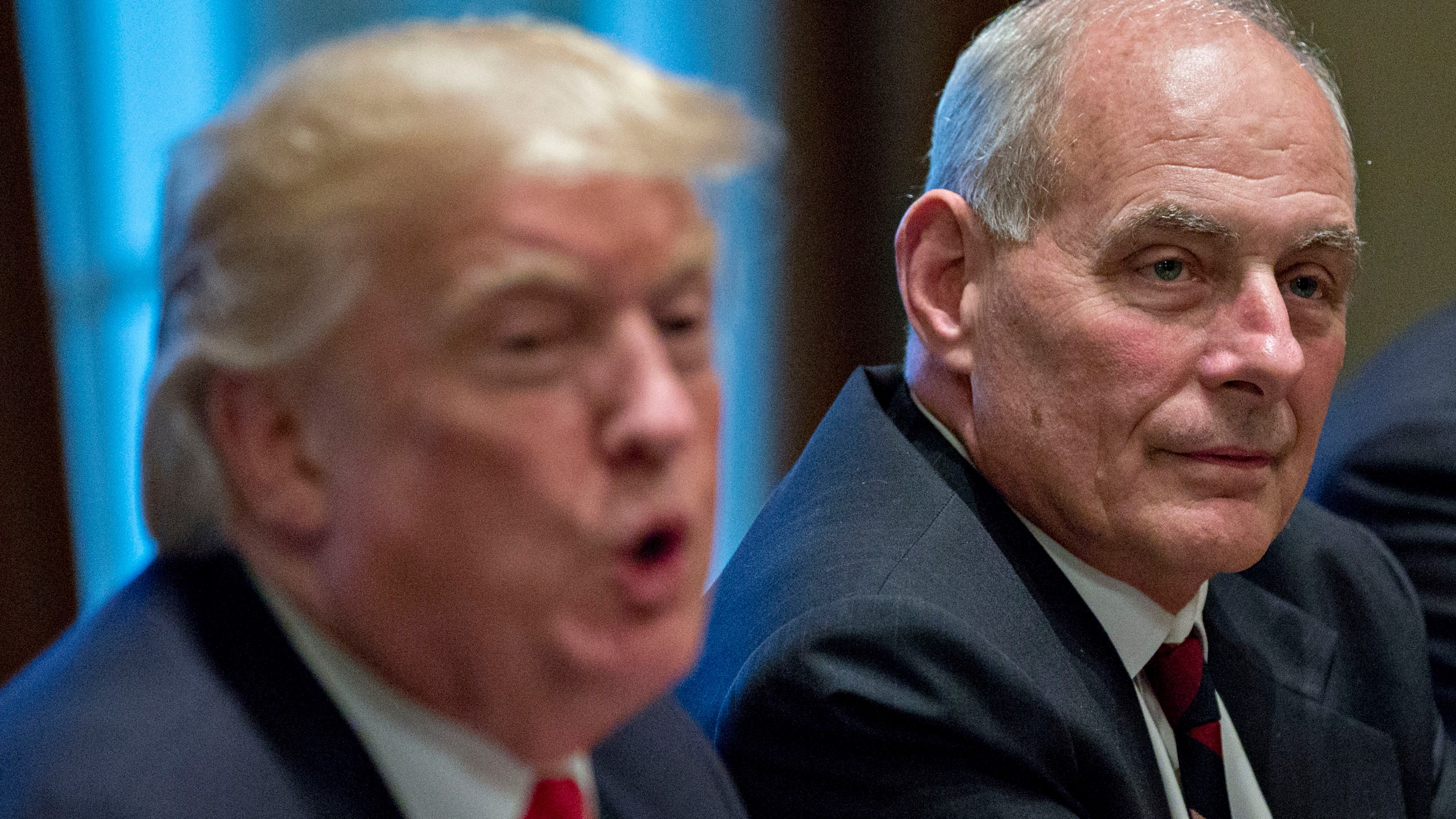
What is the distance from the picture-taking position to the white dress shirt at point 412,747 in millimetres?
835

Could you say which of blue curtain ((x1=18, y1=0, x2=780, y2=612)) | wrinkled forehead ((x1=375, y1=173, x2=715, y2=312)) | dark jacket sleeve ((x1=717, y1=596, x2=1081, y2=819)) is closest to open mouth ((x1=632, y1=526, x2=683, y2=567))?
wrinkled forehead ((x1=375, y1=173, x2=715, y2=312))

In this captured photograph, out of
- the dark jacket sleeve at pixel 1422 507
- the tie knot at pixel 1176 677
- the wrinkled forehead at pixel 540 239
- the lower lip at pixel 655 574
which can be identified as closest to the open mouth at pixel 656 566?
the lower lip at pixel 655 574

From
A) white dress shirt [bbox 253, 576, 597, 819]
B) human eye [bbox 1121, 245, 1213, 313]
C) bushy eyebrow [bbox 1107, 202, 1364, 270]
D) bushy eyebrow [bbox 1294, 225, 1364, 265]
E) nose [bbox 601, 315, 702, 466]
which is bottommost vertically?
white dress shirt [bbox 253, 576, 597, 819]

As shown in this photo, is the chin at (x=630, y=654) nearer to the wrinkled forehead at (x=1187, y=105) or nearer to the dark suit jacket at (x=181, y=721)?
the dark suit jacket at (x=181, y=721)

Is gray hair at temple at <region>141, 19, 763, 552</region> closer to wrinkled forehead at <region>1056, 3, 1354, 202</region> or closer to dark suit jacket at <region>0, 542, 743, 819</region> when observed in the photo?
dark suit jacket at <region>0, 542, 743, 819</region>

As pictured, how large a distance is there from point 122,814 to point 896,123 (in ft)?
7.56

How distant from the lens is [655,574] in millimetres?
786

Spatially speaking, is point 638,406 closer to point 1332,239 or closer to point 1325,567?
point 1332,239

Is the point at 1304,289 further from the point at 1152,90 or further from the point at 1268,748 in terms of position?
the point at 1268,748

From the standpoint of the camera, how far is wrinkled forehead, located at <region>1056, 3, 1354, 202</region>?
136cm

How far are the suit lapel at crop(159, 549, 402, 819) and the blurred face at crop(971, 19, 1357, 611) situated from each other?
2.51 feet

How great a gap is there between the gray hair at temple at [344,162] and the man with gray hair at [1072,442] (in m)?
0.56

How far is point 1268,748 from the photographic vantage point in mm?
1558

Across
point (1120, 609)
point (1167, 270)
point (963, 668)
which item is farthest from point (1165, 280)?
point (963, 668)
